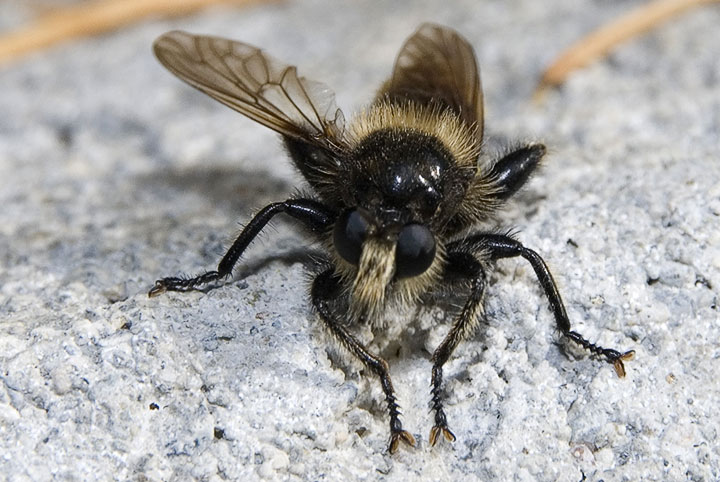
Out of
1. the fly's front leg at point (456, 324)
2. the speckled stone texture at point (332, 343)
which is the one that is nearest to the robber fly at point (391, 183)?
the fly's front leg at point (456, 324)

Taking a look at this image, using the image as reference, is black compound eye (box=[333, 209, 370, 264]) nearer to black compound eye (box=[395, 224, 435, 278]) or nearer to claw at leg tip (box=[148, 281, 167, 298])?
black compound eye (box=[395, 224, 435, 278])

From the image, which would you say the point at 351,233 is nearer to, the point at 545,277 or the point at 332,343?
the point at 332,343

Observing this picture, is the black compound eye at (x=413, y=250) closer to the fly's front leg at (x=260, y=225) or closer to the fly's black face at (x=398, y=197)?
the fly's black face at (x=398, y=197)

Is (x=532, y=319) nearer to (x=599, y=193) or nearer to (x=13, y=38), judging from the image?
(x=599, y=193)

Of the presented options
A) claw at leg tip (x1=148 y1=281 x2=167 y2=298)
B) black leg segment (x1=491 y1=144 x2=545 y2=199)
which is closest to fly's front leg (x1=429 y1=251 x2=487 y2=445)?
black leg segment (x1=491 y1=144 x2=545 y2=199)

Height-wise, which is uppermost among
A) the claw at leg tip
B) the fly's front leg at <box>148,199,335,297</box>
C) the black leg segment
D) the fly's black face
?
the black leg segment

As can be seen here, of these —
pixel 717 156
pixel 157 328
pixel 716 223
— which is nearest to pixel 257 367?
pixel 157 328
